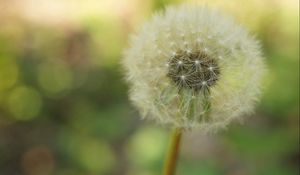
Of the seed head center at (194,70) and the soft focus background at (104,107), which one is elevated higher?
the soft focus background at (104,107)

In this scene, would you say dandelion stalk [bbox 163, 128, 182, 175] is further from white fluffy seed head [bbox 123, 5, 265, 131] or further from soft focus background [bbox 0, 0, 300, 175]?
soft focus background [bbox 0, 0, 300, 175]

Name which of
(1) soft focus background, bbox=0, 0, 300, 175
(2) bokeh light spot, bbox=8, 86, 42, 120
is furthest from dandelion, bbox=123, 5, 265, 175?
(2) bokeh light spot, bbox=8, 86, 42, 120

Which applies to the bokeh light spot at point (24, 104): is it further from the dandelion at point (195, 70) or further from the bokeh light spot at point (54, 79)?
the dandelion at point (195, 70)

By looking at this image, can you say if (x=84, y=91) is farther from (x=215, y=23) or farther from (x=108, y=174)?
(x=215, y=23)

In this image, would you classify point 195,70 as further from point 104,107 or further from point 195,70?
point 104,107

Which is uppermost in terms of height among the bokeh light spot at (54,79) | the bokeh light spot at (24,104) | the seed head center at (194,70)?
the bokeh light spot at (54,79)

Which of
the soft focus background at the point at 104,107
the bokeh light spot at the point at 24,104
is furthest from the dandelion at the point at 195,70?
the bokeh light spot at the point at 24,104

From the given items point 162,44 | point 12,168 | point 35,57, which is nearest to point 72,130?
point 12,168
